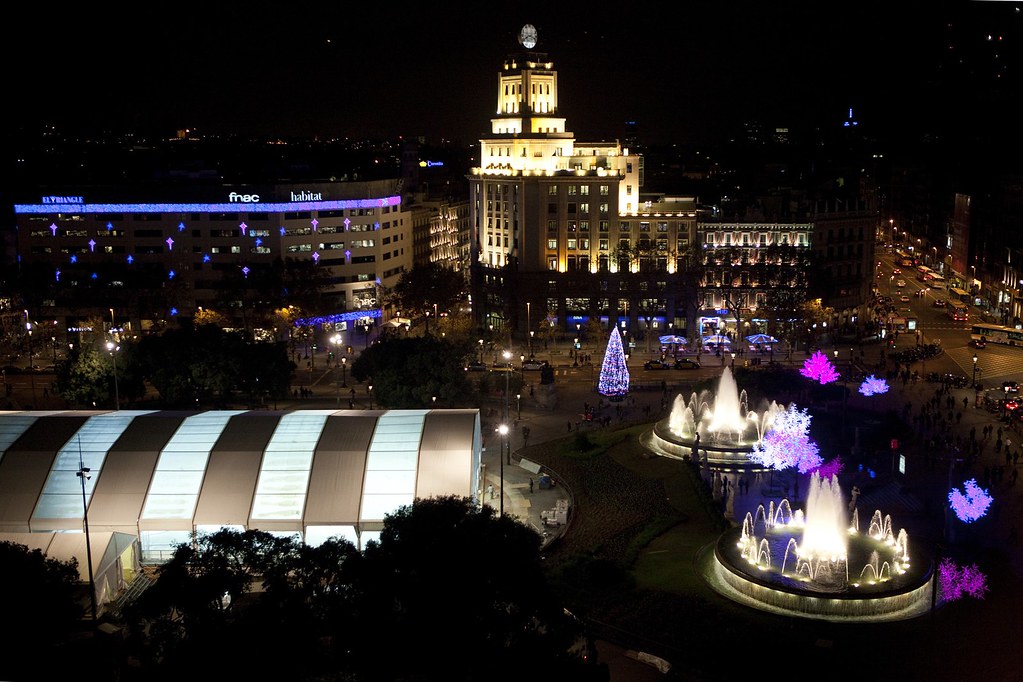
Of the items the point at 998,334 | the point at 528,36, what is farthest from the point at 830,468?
the point at 528,36

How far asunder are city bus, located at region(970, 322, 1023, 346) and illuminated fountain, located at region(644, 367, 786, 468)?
132ft

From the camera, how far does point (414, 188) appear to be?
150 metres

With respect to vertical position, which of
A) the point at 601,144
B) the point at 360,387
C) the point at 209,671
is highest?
the point at 601,144

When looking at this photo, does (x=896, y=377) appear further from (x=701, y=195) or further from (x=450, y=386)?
(x=701, y=195)

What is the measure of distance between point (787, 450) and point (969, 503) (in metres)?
9.84

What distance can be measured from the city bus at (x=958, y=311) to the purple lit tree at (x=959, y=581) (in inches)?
2939

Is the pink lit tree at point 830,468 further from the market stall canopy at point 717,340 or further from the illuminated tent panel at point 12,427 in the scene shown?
the illuminated tent panel at point 12,427

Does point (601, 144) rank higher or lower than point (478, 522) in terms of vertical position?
higher

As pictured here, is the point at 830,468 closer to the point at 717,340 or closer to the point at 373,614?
the point at 373,614

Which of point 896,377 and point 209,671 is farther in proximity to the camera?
point 896,377

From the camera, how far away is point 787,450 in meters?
53.3

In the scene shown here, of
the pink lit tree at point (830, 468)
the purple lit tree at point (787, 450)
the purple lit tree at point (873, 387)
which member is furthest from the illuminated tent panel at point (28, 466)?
the purple lit tree at point (873, 387)

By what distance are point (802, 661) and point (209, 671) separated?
1881cm

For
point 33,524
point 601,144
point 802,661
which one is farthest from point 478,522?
point 601,144
